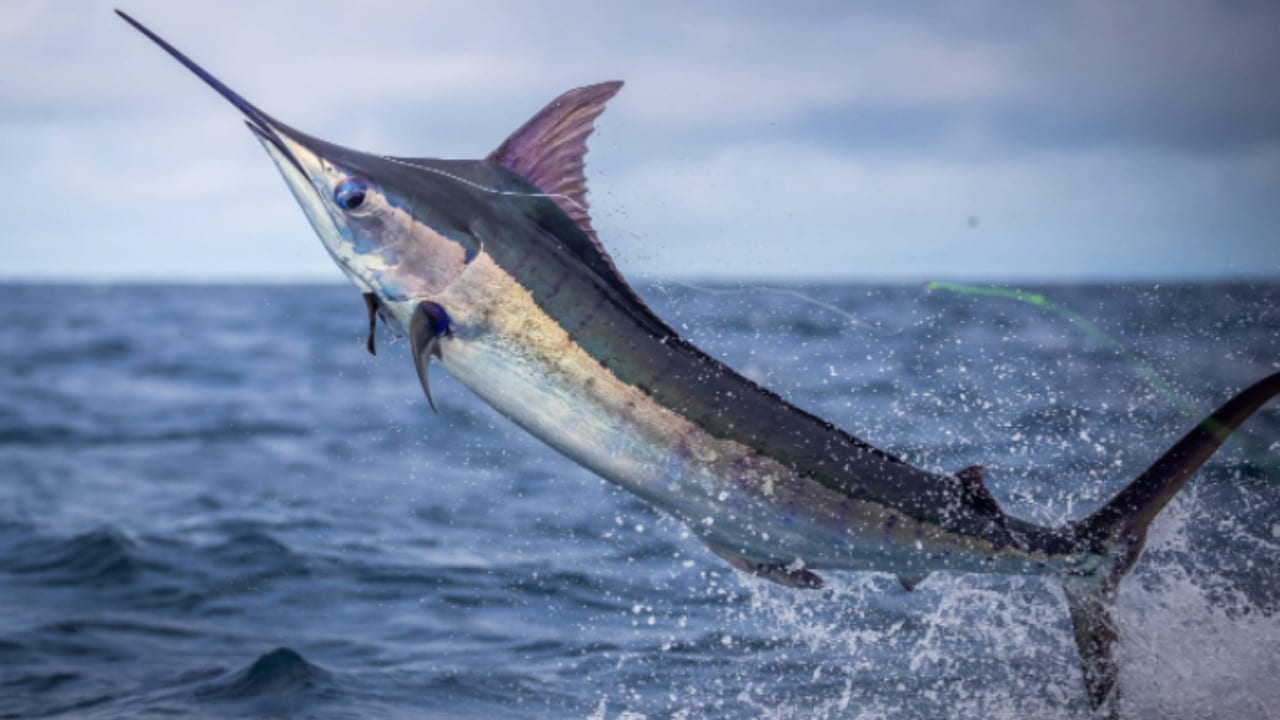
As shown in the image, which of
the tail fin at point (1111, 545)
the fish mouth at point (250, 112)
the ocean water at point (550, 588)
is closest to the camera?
the fish mouth at point (250, 112)

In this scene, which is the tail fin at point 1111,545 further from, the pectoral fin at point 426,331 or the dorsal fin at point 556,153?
the pectoral fin at point 426,331

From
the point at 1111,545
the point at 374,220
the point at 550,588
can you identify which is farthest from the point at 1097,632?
the point at 550,588

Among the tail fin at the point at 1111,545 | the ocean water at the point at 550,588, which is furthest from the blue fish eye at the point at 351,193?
the tail fin at the point at 1111,545

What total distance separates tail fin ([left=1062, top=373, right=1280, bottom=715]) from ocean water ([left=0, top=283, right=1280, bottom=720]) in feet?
3.34

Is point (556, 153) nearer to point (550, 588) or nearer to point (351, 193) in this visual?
point (351, 193)

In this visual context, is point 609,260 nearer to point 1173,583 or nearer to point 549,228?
point 549,228

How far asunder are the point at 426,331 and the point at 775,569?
4.28 feet

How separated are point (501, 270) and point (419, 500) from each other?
7.42 metres

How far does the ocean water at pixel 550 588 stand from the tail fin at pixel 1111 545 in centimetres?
102

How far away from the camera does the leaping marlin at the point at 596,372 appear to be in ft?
11.6

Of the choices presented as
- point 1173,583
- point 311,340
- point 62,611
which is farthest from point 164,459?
point 311,340

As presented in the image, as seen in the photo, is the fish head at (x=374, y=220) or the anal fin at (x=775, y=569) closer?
the fish head at (x=374, y=220)

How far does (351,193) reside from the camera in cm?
347

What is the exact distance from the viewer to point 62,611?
7559 millimetres
